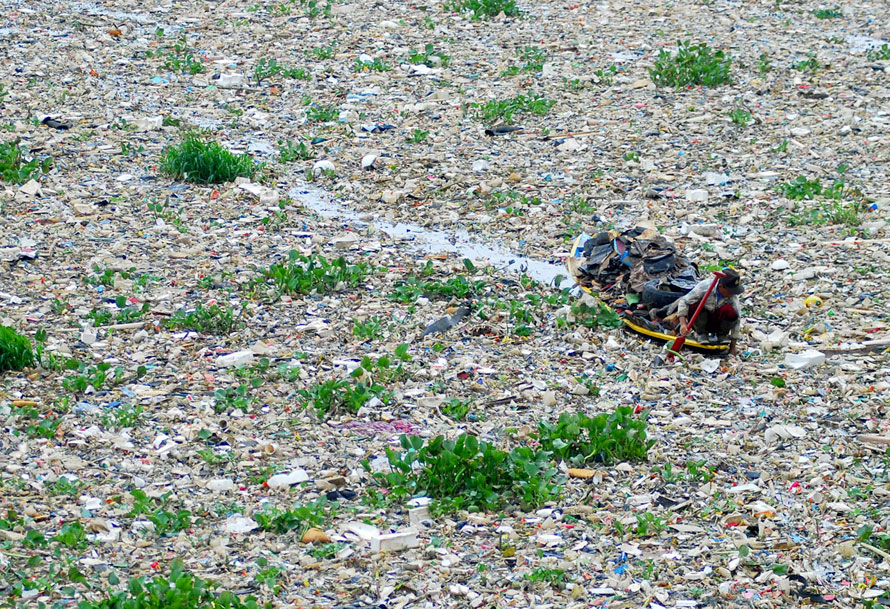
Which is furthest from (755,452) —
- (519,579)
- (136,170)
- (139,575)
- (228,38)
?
(228,38)

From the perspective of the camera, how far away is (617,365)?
6.66m

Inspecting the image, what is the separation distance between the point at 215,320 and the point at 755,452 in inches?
145

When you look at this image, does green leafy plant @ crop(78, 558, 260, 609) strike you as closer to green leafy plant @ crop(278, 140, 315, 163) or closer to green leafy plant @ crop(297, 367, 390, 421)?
green leafy plant @ crop(297, 367, 390, 421)

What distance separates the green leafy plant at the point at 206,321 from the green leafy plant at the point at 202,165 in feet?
8.45

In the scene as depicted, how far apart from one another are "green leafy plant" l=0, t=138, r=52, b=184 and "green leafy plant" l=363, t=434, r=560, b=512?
5.29 meters

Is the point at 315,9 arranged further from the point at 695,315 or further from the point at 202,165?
the point at 695,315

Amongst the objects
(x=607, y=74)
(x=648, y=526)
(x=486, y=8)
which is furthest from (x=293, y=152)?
(x=648, y=526)

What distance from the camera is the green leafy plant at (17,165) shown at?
8.93 meters

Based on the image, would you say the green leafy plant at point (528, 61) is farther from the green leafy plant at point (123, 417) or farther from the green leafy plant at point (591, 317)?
the green leafy plant at point (123, 417)

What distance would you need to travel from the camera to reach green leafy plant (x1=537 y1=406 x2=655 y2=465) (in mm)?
5609

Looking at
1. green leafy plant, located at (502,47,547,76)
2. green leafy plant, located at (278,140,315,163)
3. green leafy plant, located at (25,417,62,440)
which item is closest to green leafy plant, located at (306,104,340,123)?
green leafy plant, located at (278,140,315,163)

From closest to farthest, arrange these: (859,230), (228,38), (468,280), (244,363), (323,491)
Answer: (323,491), (244,363), (468,280), (859,230), (228,38)

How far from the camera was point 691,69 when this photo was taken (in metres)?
11.6

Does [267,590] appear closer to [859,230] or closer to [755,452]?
[755,452]
